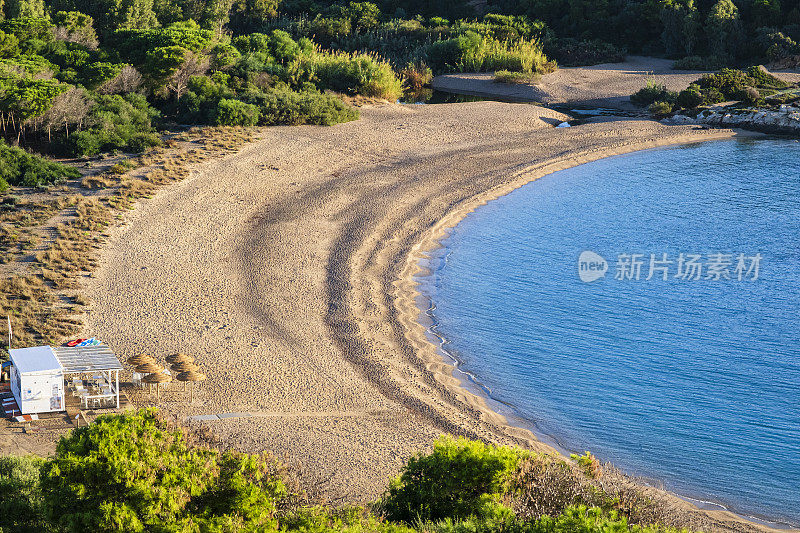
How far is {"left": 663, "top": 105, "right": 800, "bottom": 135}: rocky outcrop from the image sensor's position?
41.6 m

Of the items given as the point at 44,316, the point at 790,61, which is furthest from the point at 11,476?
the point at 790,61

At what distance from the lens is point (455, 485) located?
1157 centimetres

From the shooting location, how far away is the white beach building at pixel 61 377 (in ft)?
51.1

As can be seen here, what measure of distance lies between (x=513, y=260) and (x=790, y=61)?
34491 mm

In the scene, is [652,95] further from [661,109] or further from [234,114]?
[234,114]

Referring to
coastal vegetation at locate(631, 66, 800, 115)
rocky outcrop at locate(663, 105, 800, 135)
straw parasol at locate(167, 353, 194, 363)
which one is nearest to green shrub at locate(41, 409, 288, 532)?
straw parasol at locate(167, 353, 194, 363)

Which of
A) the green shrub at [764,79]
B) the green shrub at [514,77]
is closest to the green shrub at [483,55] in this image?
the green shrub at [514,77]

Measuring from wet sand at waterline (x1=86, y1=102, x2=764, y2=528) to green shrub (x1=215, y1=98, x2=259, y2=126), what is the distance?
5.14 ft

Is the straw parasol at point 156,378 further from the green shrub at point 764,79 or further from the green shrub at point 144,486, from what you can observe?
the green shrub at point 764,79

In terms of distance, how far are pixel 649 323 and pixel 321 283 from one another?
922 centimetres

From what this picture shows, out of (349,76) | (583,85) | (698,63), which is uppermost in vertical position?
(698,63)

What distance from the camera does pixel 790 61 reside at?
50875 millimetres

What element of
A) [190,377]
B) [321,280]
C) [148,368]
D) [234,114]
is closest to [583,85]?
[234,114]

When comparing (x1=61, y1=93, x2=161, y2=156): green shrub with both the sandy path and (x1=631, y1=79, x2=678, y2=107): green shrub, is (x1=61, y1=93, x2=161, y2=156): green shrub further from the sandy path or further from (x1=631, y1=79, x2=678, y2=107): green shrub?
(x1=631, y1=79, x2=678, y2=107): green shrub
